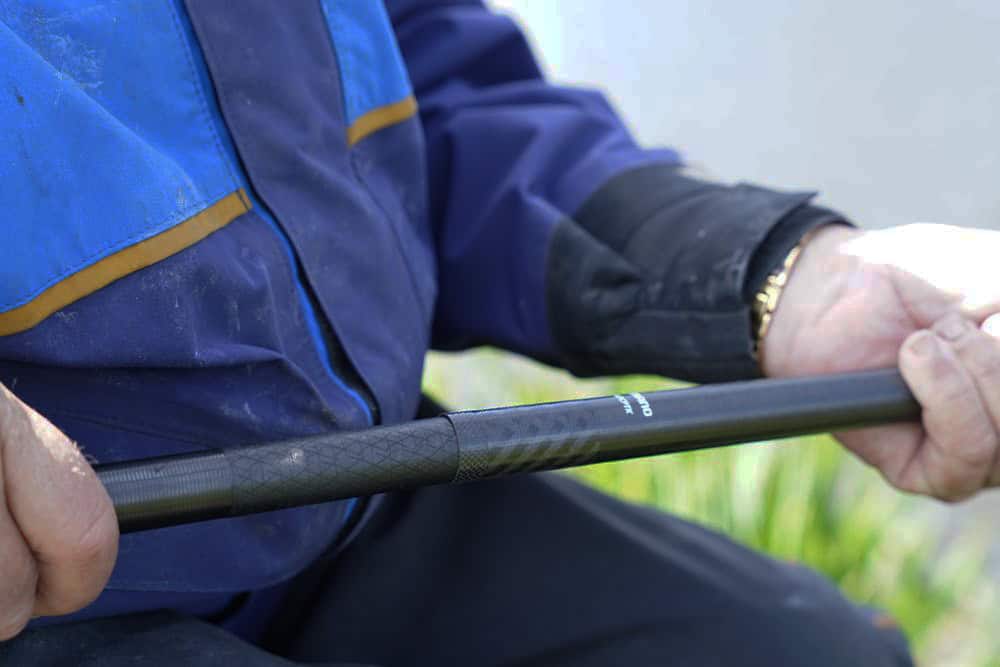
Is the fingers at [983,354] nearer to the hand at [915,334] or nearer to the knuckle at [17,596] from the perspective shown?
the hand at [915,334]

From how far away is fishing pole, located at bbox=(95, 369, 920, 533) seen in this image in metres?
0.61

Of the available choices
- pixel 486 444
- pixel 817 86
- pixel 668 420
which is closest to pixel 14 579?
pixel 486 444

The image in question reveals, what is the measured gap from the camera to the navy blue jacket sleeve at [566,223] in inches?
37.5

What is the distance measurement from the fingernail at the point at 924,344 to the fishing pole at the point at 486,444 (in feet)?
0.08

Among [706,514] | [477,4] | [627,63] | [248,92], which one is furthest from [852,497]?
[248,92]

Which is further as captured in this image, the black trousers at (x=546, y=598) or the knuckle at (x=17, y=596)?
the black trousers at (x=546, y=598)

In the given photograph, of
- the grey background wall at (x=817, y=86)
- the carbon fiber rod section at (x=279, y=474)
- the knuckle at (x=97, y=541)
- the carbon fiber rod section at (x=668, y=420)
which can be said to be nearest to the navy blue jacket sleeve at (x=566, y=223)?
the carbon fiber rod section at (x=668, y=420)

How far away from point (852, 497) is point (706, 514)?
265 millimetres

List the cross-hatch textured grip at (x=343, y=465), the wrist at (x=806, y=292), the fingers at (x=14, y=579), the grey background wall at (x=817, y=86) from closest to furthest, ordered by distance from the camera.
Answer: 1. the fingers at (x=14, y=579)
2. the cross-hatch textured grip at (x=343, y=465)
3. the wrist at (x=806, y=292)
4. the grey background wall at (x=817, y=86)

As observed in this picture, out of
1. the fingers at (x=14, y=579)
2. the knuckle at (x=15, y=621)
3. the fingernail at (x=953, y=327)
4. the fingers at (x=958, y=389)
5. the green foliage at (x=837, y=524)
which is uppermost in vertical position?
the fingers at (x=14, y=579)

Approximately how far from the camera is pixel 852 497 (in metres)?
1.96

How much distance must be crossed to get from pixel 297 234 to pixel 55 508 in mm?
298

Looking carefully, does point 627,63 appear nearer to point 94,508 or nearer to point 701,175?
point 701,175

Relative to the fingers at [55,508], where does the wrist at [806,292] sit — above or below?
below
